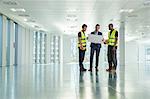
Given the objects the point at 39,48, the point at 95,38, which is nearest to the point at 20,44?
the point at 39,48

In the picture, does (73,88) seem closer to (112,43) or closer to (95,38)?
(112,43)

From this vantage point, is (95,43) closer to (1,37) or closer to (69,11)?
(69,11)

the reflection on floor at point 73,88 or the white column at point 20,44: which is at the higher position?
the white column at point 20,44

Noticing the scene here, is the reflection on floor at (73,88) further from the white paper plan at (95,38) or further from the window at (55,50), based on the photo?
the window at (55,50)

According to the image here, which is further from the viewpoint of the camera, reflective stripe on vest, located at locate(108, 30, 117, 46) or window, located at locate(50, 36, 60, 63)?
window, located at locate(50, 36, 60, 63)

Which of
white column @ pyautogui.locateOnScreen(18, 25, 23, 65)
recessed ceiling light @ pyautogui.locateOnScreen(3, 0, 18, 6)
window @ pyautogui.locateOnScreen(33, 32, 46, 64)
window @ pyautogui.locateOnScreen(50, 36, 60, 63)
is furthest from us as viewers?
window @ pyautogui.locateOnScreen(50, 36, 60, 63)

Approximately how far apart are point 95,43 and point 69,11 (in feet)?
22.8

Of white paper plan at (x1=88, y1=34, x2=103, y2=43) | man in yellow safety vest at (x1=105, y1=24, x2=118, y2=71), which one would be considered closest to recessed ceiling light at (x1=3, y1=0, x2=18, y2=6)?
white paper plan at (x1=88, y1=34, x2=103, y2=43)

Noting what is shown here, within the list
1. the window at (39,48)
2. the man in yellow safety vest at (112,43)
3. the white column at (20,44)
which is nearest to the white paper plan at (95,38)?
the man in yellow safety vest at (112,43)

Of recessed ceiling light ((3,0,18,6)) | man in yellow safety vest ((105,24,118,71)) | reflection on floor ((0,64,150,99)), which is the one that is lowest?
reflection on floor ((0,64,150,99))

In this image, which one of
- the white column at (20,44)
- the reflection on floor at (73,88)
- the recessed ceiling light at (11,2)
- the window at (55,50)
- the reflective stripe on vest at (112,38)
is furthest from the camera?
the window at (55,50)

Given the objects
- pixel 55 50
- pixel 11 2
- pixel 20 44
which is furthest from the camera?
pixel 55 50

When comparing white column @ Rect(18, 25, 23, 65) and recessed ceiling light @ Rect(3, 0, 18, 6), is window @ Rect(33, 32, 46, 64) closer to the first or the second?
white column @ Rect(18, 25, 23, 65)

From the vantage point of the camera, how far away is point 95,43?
1051 cm
